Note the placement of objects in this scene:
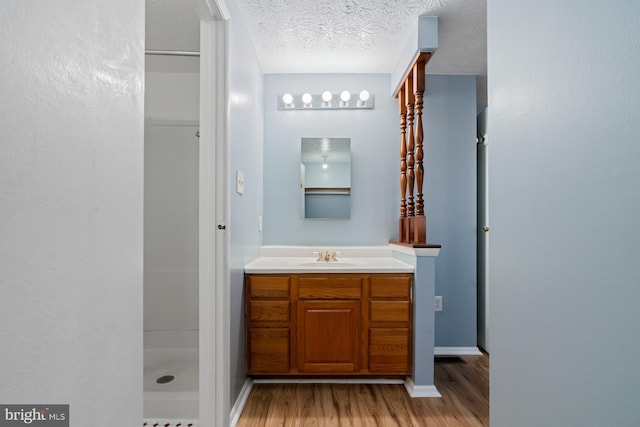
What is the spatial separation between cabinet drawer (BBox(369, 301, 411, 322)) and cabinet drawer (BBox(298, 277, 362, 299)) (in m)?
0.15

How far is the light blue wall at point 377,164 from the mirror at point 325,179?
0.07 m

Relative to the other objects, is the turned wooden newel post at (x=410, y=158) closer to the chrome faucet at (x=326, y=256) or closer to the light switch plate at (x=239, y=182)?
the chrome faucet at (x=326, y=256)

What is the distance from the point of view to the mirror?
2779 mm

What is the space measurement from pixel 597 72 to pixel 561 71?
115mm

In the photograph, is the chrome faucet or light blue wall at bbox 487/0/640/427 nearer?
light blue wall at bbox 487/0/640/427

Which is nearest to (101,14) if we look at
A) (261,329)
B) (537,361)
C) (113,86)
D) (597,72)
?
(113,86)

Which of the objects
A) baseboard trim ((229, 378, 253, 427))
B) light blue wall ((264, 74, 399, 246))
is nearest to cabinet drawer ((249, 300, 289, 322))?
baseboard trim ((229, 378, 253, 427))

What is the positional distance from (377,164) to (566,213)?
209 centimetres

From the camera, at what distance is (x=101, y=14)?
63 cm

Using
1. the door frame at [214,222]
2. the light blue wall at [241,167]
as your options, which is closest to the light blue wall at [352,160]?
the light blue wall at [241,167]

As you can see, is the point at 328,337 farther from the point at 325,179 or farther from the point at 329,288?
the point at 325,179

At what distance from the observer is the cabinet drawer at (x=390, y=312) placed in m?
2.15

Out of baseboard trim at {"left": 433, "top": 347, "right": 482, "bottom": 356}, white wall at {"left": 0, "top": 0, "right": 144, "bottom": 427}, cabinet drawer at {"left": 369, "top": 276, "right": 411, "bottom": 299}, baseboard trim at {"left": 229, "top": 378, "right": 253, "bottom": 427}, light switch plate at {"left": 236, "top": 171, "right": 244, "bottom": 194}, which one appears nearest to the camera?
white wall at {"left": 0, "top": 0, "right": 144, "bottom": 427}

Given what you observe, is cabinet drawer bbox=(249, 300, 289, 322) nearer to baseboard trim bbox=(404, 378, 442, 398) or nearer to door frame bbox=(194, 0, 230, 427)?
door frame bbox=(194, 0, 230, 427)
